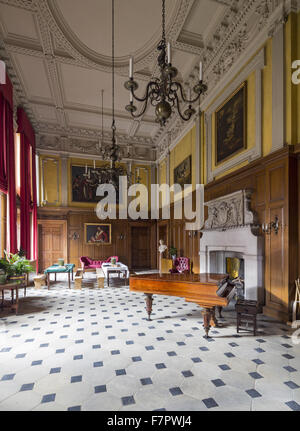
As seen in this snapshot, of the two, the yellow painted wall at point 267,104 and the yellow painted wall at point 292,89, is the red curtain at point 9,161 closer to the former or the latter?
the yellow painted wall at point 267,104

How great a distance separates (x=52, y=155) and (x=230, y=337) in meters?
11.6

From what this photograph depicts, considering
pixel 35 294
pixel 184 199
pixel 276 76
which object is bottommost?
pixel 35 294

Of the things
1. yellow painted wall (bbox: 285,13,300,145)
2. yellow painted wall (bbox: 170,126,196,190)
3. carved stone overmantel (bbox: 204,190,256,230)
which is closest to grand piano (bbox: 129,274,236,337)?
Result: carved stone overmantel (bbox: 204,190,256,230)

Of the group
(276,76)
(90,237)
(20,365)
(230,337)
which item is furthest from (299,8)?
(90,237)

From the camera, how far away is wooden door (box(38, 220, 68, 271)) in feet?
37.2

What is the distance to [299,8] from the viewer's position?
433cm

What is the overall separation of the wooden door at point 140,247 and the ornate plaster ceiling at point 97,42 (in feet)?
19.5

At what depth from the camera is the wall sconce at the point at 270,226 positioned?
14.9ft

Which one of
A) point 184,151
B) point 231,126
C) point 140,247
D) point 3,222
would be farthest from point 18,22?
point 140,247

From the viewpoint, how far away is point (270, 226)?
472 centimetres

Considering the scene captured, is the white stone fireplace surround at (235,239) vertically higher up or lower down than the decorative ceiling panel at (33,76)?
lower down

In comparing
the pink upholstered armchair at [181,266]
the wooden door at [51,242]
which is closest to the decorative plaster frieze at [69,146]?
the wooden door at [51,242]
